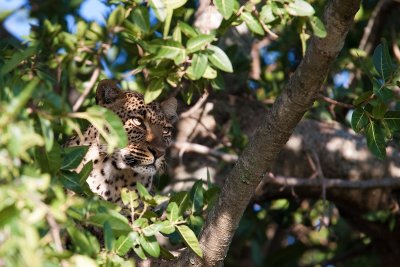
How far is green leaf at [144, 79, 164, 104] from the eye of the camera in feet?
17.7

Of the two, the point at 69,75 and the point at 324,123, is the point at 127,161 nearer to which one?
the point at 69,75

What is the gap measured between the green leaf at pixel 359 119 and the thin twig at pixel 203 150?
229 cm

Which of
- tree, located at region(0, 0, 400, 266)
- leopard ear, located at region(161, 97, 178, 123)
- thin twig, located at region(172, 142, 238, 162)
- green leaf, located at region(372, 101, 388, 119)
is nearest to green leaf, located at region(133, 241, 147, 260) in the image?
tree, located at region(0, 0, 400, 266)

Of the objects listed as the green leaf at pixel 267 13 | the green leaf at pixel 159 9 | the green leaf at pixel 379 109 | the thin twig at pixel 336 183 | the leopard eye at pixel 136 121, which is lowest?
the thin twig at pixel 336 183

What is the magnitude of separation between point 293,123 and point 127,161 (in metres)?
1.91

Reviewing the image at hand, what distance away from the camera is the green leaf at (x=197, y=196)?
567 centimetres

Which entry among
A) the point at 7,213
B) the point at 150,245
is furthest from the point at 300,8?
the point at 7,213

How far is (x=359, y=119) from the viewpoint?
5039mm

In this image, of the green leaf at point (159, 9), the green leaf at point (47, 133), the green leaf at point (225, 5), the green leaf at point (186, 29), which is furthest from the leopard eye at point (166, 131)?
the green leaf at point (47, 133)

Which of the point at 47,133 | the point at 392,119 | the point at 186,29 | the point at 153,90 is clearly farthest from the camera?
the point at 153,90

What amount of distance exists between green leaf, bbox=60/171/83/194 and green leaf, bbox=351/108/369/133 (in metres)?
1.71

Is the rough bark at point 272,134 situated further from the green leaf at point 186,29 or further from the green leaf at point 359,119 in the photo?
the green leaf at point 186,29

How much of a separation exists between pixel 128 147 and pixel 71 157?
210 centimetres

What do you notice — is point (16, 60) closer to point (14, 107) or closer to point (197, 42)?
point (14, 107)
